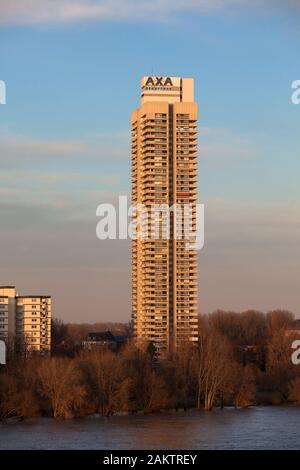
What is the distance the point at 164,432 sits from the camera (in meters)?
21.7

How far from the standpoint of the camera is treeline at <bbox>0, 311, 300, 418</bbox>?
2480 cm

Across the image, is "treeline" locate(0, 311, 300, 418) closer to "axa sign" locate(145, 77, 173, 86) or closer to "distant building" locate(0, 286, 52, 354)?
"distant building" locate(0, 286, 52, 354)

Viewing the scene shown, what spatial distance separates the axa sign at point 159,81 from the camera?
45.5 m

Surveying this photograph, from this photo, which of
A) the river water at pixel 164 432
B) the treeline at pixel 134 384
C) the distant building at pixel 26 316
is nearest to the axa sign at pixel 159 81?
the distant building at pixel 26 316

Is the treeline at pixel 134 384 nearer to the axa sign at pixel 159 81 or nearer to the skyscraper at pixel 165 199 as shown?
the skyscraper at pixel 165 199

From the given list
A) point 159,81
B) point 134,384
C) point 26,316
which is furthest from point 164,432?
point 159,81

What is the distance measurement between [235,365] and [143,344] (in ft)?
35.1

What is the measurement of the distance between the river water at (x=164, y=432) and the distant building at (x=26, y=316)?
18046 millimetres

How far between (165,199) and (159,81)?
17.4 feet

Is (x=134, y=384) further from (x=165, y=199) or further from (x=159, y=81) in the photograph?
(x=159, y=81)

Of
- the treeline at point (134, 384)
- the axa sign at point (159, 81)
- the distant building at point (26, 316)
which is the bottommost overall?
the treeline at point (134, 384)

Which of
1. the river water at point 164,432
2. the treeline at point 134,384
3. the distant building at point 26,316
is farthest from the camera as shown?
the distant building at point 26,316
